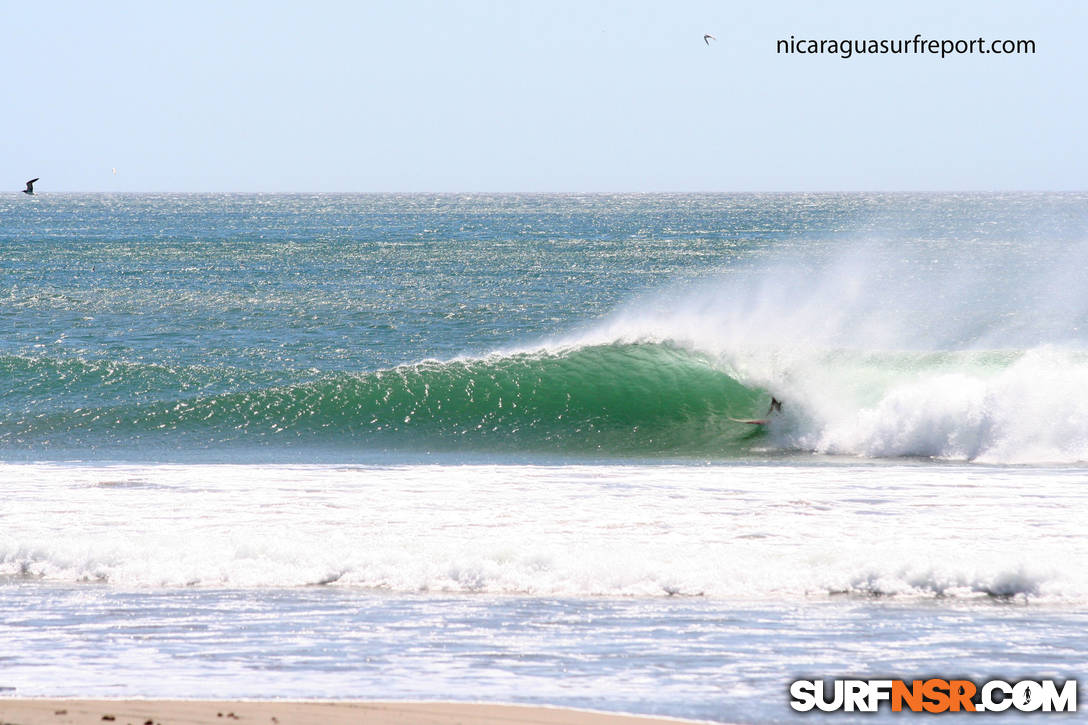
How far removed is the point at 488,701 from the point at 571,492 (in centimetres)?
556

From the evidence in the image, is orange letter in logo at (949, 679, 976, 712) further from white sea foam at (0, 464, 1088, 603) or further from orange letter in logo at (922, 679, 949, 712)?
white sea foam at (0, 464, 1088, 603)

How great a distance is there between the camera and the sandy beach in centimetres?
525

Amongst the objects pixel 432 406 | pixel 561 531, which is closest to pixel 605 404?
pixel 432 406

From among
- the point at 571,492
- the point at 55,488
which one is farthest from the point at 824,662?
the point at 55,488

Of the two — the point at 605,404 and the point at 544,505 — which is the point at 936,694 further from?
the point at 605,404

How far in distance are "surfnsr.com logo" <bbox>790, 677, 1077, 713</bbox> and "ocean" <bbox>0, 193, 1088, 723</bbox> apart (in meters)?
0.12

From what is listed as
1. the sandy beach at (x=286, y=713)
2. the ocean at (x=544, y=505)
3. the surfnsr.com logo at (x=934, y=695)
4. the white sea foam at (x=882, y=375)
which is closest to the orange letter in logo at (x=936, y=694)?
the surfnsr.com logo at (x=934, y=695)

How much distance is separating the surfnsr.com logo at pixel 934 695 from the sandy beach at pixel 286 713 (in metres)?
0.85

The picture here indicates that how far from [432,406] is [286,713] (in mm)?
11863

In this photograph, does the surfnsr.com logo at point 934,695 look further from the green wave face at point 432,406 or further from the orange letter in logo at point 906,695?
the green wave face at point 432,406

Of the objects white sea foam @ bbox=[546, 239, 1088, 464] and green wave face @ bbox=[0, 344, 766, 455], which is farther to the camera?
green wave face @ bbox=[0, 344, 766, 455]

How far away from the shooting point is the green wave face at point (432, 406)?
15.8 metres

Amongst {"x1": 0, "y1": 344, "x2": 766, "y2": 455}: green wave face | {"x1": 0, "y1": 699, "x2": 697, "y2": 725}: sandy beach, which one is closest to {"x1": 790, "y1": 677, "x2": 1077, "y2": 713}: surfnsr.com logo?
{"x1": 0, "y1": 699, "x2": 697, "y2": 725}: sandy beach

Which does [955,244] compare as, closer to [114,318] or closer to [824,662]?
[114,318]
